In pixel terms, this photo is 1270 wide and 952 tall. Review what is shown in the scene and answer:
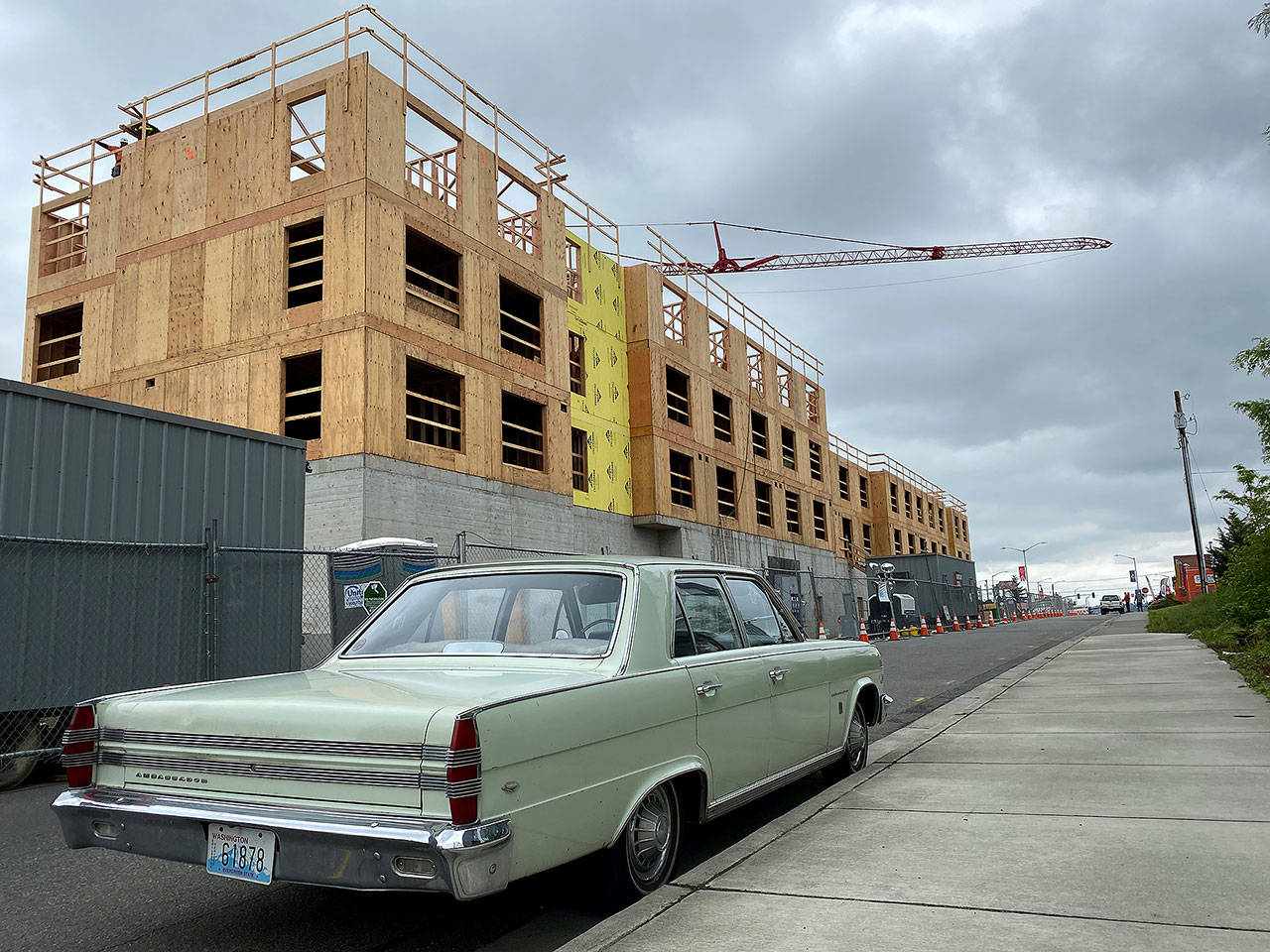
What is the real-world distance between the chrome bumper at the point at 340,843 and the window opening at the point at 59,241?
26.8 m

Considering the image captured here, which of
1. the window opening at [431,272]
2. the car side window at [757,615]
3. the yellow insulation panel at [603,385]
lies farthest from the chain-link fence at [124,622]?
the yellow insulation panel at [603,385]

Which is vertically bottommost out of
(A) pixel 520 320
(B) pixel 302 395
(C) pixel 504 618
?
(C) pixel 504 618

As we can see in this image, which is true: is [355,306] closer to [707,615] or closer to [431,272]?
[431,272]

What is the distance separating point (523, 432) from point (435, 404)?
3.53 meters

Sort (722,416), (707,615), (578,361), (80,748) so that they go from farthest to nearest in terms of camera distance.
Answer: (722,416) < (578,361) < (707,615) < (80,748)

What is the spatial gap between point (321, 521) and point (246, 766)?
16728 mm

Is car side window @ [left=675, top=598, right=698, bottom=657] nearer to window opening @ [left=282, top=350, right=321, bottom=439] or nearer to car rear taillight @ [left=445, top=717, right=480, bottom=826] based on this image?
car rear taillight @ [left=445, top=717, right=480, bottom=826]

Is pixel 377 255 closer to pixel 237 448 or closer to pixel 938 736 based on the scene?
pixel 237 448

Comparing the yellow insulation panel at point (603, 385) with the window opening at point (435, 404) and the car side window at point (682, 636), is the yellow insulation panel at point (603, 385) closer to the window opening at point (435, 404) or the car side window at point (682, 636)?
the window opening at point (435, 404)

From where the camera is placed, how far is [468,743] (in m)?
3.02

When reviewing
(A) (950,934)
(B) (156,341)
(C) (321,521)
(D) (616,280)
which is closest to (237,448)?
(C) (321,521)

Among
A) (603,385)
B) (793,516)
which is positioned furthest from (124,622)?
(793,516)

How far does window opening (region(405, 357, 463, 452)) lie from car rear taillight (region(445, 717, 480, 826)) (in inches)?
744

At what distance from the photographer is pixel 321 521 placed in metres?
19.3
